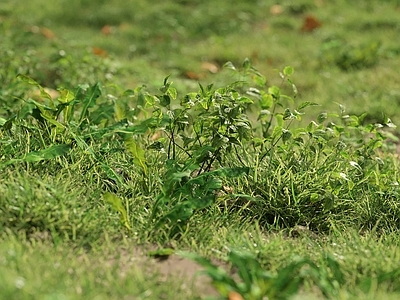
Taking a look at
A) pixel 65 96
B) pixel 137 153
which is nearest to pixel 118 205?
pixel 137 153

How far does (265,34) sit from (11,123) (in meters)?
3.92

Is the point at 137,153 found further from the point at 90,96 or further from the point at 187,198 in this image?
the point at 90,96

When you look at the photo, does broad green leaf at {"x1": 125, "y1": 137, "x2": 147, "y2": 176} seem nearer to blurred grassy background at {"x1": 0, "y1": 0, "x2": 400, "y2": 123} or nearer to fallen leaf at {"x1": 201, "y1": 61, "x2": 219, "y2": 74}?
blurred grassy background at {"x1": 0, "y1": 0, "x2": 400, "y2": 123}

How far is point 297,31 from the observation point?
254 inches

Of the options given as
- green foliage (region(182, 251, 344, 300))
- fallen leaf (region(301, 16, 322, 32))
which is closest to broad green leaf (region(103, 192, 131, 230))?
green foliage (region(182, 251, 344, 300))

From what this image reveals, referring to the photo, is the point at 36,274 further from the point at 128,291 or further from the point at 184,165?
the point at 184,165

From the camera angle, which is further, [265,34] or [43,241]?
[265,34]

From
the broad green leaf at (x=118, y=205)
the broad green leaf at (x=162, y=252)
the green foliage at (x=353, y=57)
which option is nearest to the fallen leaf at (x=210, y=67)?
the green foliage at (x=353, y=57)

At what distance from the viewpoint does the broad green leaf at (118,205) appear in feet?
→ 7.76

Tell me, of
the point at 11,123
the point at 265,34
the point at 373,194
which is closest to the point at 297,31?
the point at 265,34

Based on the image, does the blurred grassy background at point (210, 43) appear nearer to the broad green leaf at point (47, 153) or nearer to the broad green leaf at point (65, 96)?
the broad green leaf at point (65, 96)

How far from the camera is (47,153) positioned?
2686 millimetres

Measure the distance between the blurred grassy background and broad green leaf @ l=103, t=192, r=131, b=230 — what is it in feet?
6.33

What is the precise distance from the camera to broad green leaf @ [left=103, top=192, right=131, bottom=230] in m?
2.37
